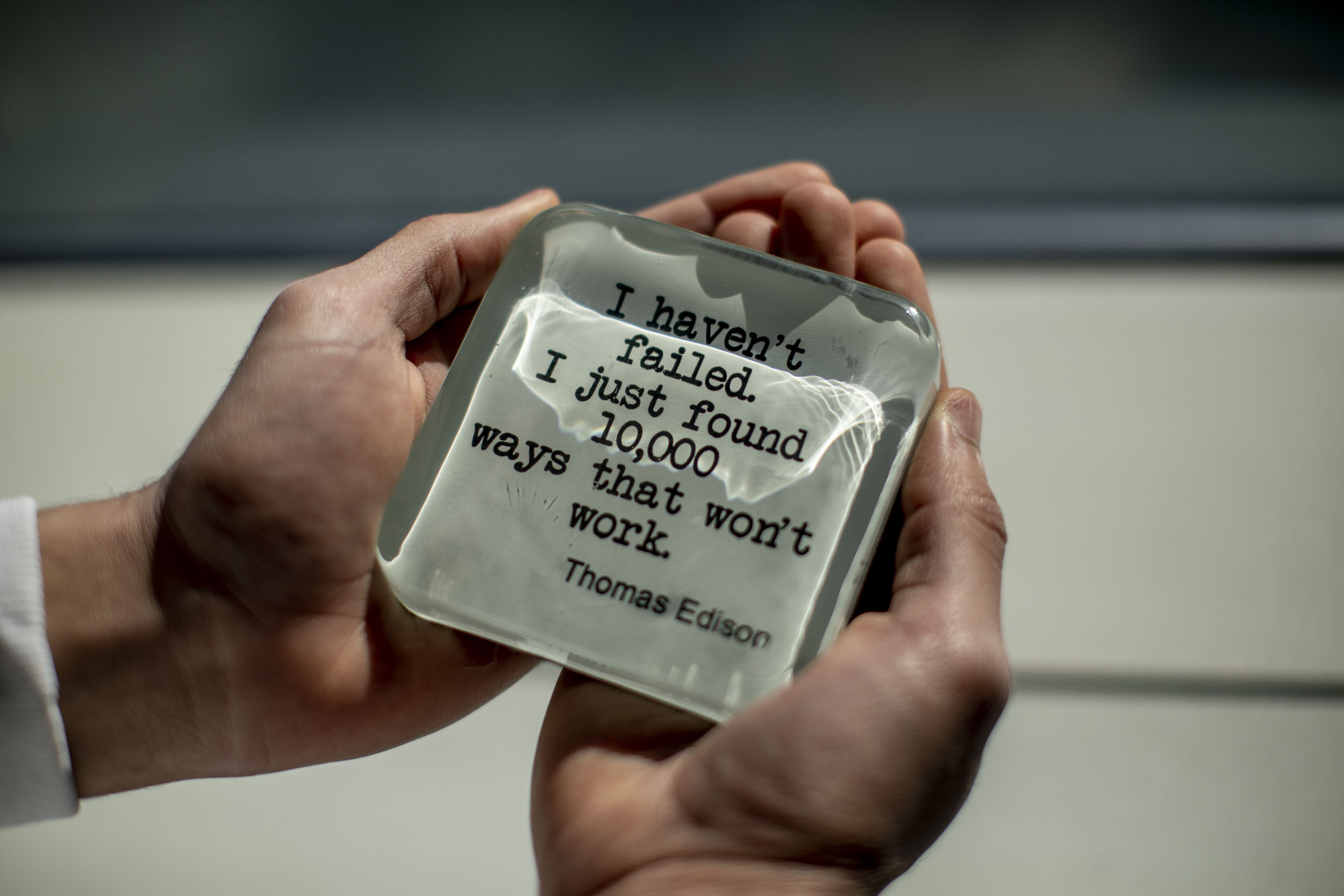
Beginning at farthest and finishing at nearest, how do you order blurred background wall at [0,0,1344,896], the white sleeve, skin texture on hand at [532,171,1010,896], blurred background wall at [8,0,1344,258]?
1. blurred background wall at [8,0,1344,258]
2. blurred background wall at [0,0,1344,896]
3. the white sleeve
4. skin texture on hand at [532,171,1010,896]

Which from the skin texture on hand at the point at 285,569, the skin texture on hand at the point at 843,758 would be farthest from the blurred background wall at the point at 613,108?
the skin texture on hand at the point at 843,758

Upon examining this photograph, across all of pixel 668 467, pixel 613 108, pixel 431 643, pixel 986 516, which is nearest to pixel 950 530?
pixel 986 516

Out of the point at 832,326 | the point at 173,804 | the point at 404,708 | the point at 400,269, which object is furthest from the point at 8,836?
the point at 832,326

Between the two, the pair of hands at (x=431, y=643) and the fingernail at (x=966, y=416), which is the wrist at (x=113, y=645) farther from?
the fingernail at (x=966, y=416)

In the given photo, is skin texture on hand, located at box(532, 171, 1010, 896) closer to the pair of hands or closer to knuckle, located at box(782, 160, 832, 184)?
the pair of hands

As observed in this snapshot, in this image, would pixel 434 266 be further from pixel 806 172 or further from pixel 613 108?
pixel 613 108

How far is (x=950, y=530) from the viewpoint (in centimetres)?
38

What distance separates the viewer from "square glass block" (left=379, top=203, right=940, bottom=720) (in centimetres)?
38

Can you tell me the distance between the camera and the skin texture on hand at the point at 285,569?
43cm

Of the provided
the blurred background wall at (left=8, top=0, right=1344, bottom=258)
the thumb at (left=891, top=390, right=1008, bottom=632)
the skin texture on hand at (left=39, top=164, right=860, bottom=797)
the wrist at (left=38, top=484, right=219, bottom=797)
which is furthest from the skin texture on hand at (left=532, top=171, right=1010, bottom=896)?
the blurred background wall at (left=8, top=0, right=1344, bottom=258)

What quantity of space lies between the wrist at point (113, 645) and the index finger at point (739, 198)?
336mm

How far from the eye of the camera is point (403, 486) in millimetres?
402

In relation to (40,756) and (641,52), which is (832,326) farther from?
(641,52)

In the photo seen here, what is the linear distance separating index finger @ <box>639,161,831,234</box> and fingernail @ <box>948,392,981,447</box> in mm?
197
